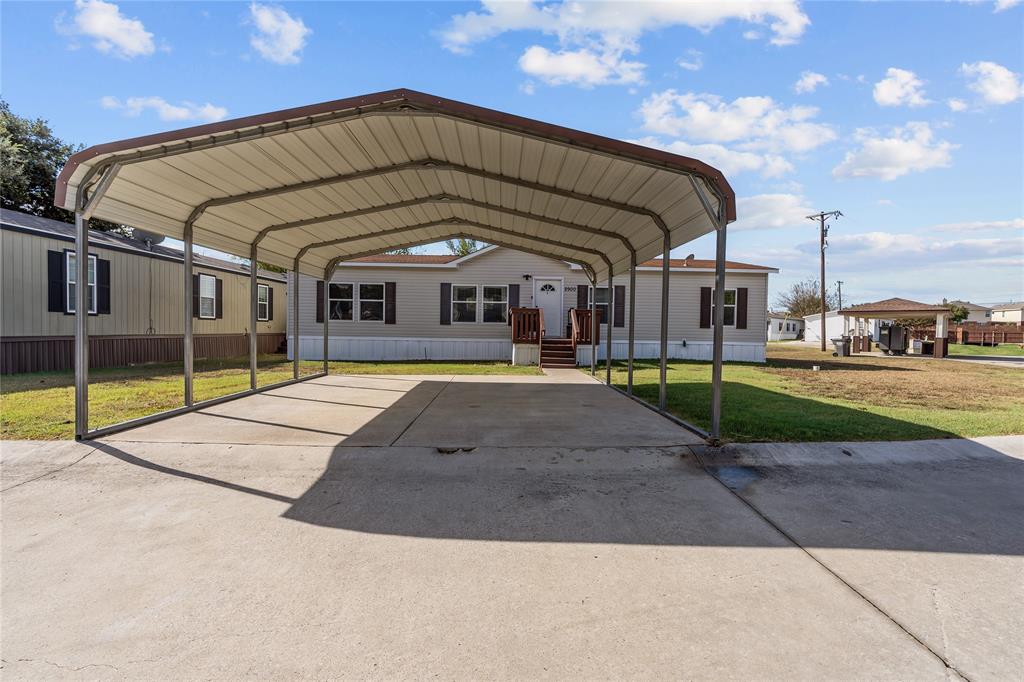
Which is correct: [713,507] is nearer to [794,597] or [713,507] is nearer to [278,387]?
[794,597]

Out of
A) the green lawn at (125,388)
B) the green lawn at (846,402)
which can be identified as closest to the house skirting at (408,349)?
the green lawn at (125,388)

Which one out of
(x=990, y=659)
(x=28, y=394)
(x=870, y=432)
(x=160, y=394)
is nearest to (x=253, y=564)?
Result: (x=990, y=659)

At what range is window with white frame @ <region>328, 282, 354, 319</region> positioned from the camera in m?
17.4

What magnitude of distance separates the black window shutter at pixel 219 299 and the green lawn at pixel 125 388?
2.18 meters

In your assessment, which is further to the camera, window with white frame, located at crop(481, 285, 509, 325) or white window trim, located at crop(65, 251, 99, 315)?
window with white frame, located at crop(481, 285, 509, 325)

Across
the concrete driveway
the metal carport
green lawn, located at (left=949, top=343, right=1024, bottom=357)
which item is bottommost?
the concrete driveway

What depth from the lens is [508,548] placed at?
3.34m

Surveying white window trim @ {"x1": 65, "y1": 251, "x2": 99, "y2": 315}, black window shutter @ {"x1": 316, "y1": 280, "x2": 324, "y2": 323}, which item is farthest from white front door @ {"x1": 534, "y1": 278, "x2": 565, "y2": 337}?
white window trim @ {"x1": 65, "y1": 251, "x2": 99, "y2": 315}

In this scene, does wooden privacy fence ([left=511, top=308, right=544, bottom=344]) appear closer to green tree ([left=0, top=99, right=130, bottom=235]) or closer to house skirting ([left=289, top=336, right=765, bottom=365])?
house skirting ([left=289, top=336, right=765, bottom=365])

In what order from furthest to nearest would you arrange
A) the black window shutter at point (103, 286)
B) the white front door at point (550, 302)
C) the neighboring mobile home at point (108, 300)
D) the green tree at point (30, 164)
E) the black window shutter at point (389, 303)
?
the green tree at point (30, 164) < the white front door at point (550, 302) < the black window shutter at point (389, 303) < the black window shutter at point (103, 286) < the neighboring mobile home at point (108, 300)

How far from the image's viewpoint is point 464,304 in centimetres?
1744

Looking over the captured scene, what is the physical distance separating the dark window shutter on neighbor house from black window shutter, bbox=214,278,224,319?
13130mm

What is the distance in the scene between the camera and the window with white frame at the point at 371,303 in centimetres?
1739

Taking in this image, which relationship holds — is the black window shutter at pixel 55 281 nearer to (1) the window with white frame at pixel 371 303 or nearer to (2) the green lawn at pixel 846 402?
(1) the window with white frame at pixel 371 303
